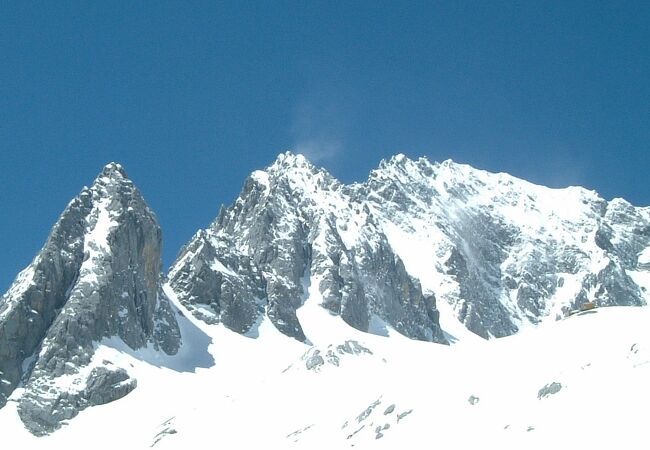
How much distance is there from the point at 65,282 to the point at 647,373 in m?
96.7

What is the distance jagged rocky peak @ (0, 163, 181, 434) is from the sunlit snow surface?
2458mm

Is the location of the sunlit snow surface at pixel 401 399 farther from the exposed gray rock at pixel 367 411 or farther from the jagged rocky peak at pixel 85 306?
the jagged rocky peak at pixel 85 306

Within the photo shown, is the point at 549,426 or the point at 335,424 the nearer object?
the point at 549,426

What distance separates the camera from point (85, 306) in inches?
5300

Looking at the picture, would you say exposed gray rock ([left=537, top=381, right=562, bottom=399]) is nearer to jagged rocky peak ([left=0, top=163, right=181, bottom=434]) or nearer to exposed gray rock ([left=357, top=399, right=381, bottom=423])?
exposed gray rock ([left=357, top=399, right=381, bottom=423])

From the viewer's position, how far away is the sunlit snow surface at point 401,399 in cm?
5956

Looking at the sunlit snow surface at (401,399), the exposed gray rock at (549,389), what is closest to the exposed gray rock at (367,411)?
the sunlit snow surface at (401,399)

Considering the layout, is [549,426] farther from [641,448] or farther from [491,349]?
[491,349]

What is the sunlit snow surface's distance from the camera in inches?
2345

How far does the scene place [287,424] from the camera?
91125 mm

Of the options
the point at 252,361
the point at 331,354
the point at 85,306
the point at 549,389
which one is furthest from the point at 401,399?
the point at 252,361

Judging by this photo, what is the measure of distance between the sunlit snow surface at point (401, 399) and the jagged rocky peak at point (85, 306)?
246cm

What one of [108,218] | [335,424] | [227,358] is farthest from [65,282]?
[335,424]

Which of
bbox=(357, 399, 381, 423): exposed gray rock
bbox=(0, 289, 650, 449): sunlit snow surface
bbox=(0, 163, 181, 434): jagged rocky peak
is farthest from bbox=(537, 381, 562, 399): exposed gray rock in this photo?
bbox=(0, 163, 181, 434): jagged rocky peak
